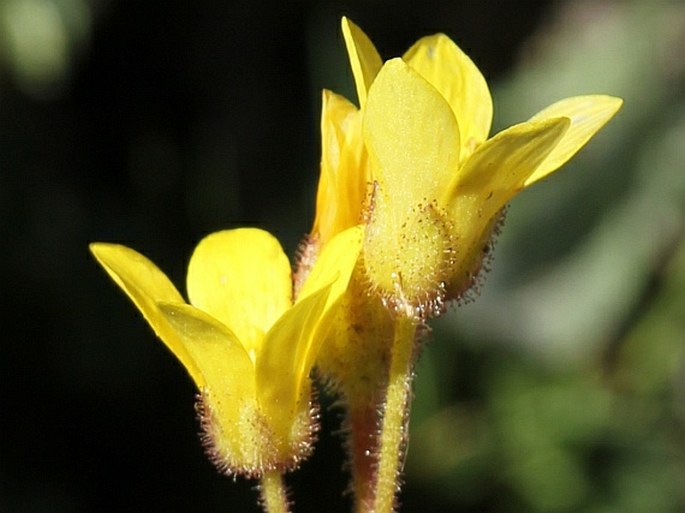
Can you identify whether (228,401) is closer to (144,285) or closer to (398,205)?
(144,285)

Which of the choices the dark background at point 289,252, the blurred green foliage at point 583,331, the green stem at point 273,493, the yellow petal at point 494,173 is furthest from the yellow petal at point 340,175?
the blurred green foliage at point 583,331

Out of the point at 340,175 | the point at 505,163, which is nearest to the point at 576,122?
the point at 505,163

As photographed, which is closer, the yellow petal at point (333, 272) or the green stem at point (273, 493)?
the yellow petal at point (333, 272)

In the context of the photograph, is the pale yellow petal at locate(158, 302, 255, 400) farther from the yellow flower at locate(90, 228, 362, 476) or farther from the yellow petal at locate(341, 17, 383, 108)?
the yellow petal at locate(341, 17, 383, 108)

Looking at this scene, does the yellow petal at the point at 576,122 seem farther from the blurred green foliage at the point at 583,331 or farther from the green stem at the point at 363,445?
the blurred green foliage at the point at 583,331

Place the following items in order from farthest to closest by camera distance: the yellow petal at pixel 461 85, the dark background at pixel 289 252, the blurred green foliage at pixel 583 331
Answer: the blurred green foliage at pixel 583 331 → the dark background at pixel 289 252 → the yellow petal at pixel 461 85

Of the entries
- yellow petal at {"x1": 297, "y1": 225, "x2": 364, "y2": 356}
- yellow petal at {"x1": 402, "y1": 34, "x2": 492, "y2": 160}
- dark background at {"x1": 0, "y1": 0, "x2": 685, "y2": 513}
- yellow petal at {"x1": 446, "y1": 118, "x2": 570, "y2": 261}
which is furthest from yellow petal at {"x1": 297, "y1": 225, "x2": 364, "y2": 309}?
dark background at {"x1": 0, "y1": 0, "x2": 685, "y2": 513}
